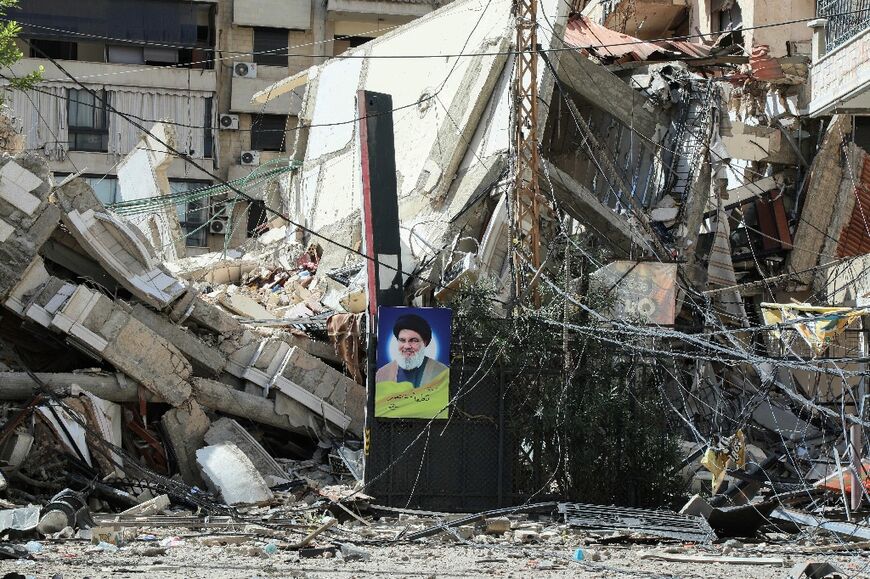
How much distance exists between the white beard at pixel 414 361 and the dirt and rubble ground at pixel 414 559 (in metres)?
3.27

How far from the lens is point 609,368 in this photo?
56.9 ft

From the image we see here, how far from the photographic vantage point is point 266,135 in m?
40.4

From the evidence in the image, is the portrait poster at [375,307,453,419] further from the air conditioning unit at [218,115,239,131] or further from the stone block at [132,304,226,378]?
the air conditioning unit at [218,115,239,131]

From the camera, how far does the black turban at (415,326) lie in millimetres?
17344

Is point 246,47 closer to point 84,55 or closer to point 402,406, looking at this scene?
point 84,55

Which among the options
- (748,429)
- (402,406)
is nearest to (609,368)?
(402,406)

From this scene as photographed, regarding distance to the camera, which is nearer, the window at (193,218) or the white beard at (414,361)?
the white beard at (414,361)

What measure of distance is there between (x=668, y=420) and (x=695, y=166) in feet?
23.8

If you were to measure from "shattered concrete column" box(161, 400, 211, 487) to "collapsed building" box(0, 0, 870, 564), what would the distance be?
0.14 ft

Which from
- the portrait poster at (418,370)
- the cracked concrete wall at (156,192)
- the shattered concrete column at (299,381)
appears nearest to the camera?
the portrait poster at (418,370)

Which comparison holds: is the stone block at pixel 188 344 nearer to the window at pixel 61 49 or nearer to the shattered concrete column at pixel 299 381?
the shattered concrete column at pixel 299 381

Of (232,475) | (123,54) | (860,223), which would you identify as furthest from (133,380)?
(123,54)

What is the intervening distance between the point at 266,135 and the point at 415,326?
23900 millimetres

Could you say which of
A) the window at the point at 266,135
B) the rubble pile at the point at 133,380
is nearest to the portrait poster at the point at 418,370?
the rubble pile at the point at 133,380
